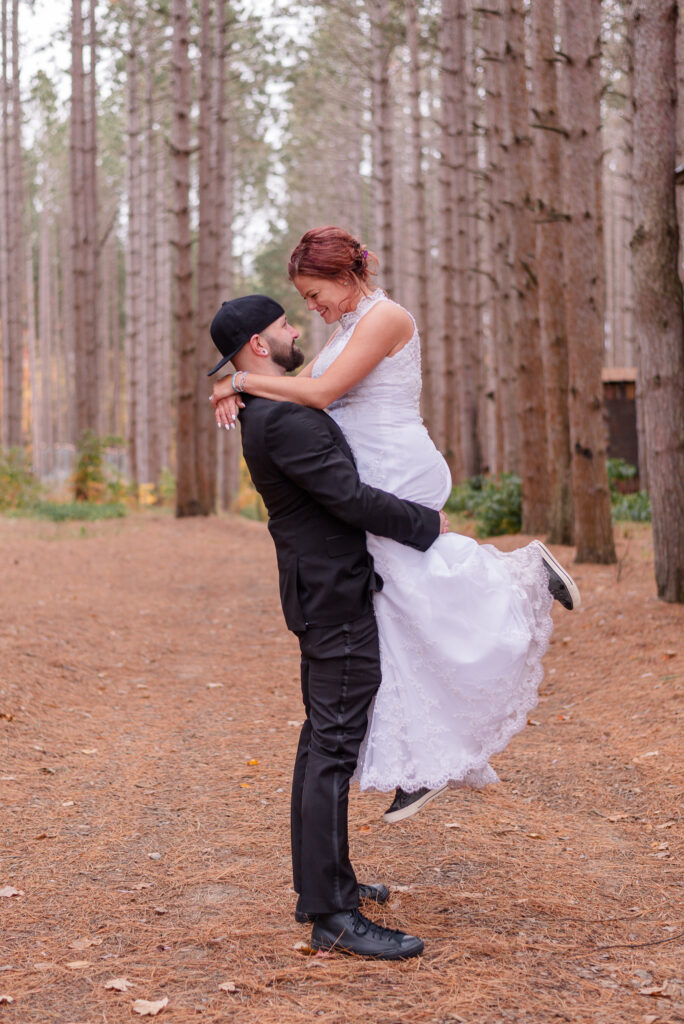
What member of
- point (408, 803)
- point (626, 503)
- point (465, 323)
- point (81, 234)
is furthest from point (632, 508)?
point (81, 234)

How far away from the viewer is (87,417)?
20.9m

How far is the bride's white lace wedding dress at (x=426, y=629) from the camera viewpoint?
10.5ft

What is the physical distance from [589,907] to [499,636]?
1.12 m

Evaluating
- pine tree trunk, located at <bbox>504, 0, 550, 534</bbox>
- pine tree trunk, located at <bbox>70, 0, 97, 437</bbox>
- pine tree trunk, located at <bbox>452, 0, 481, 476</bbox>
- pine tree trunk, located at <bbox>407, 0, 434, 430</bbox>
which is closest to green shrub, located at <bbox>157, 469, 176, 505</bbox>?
pine tree trunk, located at <bbox>70, 0, 97, 437</bbox>

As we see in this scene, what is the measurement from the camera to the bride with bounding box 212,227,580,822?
315 centimetres

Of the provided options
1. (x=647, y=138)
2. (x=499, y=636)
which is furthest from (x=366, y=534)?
(x=647, y=138)

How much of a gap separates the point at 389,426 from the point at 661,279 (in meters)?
5.26

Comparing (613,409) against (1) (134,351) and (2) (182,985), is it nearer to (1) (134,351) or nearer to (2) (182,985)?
(1) (134,351)

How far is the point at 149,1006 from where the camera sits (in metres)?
2.88

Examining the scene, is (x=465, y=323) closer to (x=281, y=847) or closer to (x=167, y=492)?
(x=167, y=492)

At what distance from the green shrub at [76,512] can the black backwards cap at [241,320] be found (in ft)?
50.7

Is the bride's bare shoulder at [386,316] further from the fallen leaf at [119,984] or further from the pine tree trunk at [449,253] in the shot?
the pine tree trunk at [449,253]

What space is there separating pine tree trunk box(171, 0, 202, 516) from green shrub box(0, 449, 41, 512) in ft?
12.0

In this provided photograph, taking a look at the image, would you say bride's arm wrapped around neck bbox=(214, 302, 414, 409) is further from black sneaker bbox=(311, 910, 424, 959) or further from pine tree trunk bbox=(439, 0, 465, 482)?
pine tree trunk bbox=(439, 0, 465, 482)
